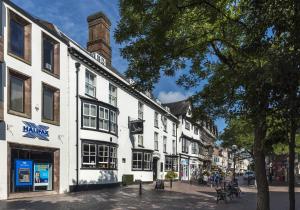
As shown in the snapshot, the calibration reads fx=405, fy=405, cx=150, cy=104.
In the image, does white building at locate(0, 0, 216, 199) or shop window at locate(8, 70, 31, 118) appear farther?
shop window at locate(8, 70, 31, 118)

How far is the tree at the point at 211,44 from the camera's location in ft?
21.9

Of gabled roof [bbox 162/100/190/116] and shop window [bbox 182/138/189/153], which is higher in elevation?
gabled roof [bbox 162/100/190/116]

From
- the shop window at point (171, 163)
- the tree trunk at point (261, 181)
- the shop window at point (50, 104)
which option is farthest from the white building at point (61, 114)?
the shop window at point (171, 163)

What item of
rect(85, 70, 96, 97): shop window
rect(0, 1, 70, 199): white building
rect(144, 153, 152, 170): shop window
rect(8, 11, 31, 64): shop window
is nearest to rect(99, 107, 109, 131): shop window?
rect(85, 70, 96, 97): shop window

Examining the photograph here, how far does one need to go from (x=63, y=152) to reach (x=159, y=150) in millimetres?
20966

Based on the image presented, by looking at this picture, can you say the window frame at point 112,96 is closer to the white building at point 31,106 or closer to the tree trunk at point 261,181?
the white building at point 31,106

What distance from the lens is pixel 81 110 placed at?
2764cm

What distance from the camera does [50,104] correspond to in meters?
24.5

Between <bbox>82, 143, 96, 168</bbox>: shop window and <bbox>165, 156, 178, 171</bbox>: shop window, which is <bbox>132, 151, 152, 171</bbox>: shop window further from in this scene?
<bbox>82, 143, 96, 168</bbox>: shop window

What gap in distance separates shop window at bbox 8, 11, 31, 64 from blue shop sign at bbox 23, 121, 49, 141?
11.4 feet

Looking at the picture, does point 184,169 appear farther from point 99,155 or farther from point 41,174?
point 41,174

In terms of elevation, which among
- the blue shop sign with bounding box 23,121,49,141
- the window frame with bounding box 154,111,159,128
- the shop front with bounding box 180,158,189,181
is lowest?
the shop front with bounding box 180,158,189,181

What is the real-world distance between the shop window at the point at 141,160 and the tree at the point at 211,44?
869 inches

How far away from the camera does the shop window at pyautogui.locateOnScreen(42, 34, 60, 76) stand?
24.2 m
